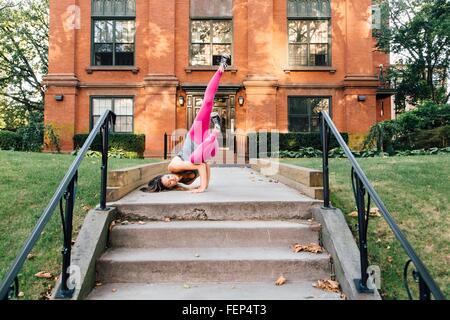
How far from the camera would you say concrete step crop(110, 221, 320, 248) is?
3570 mm

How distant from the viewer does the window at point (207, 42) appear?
17.6 metres

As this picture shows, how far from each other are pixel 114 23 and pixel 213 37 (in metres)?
5.29

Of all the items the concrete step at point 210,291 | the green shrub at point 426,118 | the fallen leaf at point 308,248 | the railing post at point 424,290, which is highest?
the green shrub at point 426,118

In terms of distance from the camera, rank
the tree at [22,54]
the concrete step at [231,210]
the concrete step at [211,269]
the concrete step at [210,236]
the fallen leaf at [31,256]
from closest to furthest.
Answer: the concrete step at [211,269]
the fallen leaf at [31,256]
the concrete step at [210,236]
the concrete step at [231,210]
the tree at [22,54]

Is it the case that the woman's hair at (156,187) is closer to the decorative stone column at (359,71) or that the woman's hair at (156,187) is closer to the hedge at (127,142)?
the hedge at (127,142)

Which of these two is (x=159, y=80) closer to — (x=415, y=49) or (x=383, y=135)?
(x=383, y=135)

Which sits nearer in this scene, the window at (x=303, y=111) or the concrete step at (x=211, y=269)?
the concrete step at (x=211, y=269)

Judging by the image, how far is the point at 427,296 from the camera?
2.07 meters

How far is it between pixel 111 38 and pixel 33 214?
15687 mm

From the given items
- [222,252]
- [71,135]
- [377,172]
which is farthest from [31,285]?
[71,135]

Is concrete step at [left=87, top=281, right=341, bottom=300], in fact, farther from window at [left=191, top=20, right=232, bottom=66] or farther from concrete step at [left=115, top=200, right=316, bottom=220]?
window at [left=191, top=20, right=232, bottom=66]

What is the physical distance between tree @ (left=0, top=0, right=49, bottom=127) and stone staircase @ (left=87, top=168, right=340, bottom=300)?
26318 mm

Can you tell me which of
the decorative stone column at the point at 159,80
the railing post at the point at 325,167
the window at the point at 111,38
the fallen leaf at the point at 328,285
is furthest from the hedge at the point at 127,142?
the fallen leaf at the point at 328,285

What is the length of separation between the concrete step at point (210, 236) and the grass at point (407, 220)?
0.69 meters
